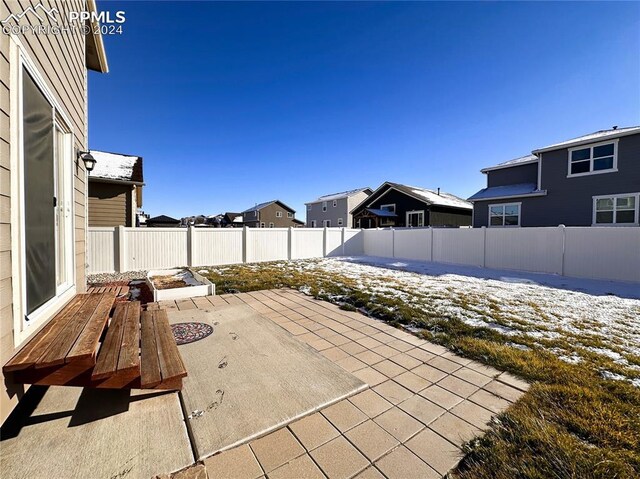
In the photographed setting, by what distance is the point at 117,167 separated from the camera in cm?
1095

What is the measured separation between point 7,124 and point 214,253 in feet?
29.9

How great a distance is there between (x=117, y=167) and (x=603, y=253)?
681 inches

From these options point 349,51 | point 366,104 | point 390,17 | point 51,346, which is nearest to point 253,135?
point 366,104

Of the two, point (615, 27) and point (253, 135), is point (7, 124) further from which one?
point (253, 135)

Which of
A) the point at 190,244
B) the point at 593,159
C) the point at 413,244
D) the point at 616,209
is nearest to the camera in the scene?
the point at 190,244

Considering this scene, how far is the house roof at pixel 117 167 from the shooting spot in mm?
10133

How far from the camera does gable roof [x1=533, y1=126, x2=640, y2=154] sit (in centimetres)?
1054

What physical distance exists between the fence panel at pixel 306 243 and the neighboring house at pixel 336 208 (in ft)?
49.9

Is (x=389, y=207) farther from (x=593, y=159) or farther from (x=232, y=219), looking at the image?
(x=232, y=219)

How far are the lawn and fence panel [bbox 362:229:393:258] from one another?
20.3 feet

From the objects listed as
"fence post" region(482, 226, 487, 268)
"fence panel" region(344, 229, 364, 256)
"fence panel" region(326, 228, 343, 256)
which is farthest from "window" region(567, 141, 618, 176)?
"fence panel" region(326, 228, 343, 256)

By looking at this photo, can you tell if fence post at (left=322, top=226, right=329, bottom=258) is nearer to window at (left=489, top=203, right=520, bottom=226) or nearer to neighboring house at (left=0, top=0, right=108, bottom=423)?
window at (left=489, top=203, right=520, bottom=226)

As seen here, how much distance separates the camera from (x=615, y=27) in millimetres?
6582

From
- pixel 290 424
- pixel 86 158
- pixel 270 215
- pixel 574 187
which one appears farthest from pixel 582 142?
pixel 270 215
